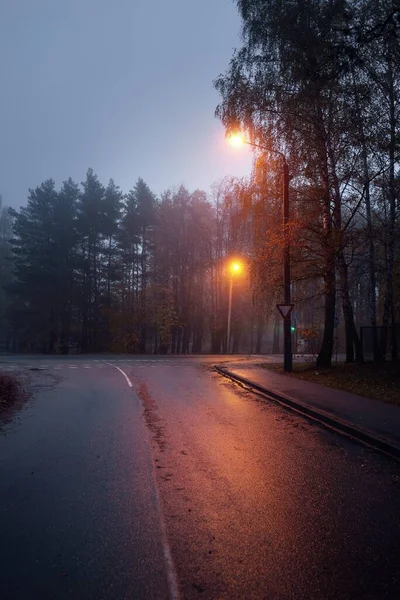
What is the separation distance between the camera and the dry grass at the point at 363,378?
46.2 ft

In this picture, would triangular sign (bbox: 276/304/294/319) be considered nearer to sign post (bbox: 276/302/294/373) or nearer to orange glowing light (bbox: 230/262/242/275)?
sign post (bbox: 276/302/294/373)

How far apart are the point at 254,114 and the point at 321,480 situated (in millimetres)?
16464

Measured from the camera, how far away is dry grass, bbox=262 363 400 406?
14.1 m

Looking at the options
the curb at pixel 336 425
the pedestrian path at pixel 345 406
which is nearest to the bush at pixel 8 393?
the curb at pixel 336 425

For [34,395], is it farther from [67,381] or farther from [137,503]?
[137,503]

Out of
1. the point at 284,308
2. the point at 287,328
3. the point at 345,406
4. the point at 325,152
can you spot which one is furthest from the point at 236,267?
the point at 345,406

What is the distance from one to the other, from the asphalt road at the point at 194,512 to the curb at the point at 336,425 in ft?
1.03

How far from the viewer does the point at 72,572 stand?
13.0ft

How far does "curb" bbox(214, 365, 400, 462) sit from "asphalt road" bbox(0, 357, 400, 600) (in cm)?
32

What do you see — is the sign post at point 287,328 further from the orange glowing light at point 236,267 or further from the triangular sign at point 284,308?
the orange glowing light at point 236,267

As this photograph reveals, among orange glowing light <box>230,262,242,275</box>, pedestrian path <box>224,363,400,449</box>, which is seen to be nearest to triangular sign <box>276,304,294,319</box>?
pedestrian path <box>224,363,400,449</box>

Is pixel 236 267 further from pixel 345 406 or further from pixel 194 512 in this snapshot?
pixel 194 512

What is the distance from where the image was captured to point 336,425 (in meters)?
10.0

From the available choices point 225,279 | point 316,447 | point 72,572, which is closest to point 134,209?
point 225,279
